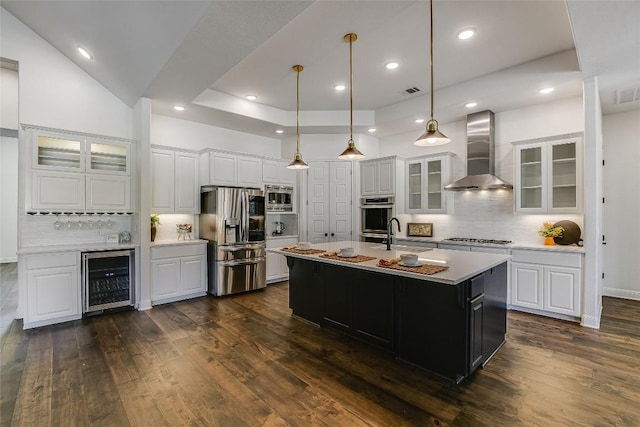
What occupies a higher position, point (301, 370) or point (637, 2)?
point (637, 2)

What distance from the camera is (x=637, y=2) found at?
2289mm

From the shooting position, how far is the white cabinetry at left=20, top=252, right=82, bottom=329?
11.8 feet

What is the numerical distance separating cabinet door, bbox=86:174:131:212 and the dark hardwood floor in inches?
62.6

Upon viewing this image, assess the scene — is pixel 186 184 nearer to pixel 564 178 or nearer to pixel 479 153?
pixel 479 153

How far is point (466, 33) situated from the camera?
10.6 feet

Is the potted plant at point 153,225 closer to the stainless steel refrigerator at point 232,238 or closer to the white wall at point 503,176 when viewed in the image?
the stainless steel refrigerator at point 232,238

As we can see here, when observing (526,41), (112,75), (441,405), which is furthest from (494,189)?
(112,75)

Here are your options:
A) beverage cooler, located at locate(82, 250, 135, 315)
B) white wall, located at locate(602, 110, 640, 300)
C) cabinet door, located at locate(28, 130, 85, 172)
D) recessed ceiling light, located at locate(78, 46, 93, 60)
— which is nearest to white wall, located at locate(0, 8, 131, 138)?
cabinet door, located at locate(28, 130, 85, 172)

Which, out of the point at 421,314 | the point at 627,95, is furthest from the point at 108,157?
the point at 627,95

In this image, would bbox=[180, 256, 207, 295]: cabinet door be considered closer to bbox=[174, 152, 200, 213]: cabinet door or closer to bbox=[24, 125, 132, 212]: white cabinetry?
bbox=[174, 152, 200, 213]: cabinet door

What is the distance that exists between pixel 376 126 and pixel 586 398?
4.78m

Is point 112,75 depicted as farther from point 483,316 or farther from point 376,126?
point 483,316

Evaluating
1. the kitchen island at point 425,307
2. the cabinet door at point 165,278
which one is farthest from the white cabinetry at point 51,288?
the kitchen island at point 425,307

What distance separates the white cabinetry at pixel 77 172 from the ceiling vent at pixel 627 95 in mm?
6789
